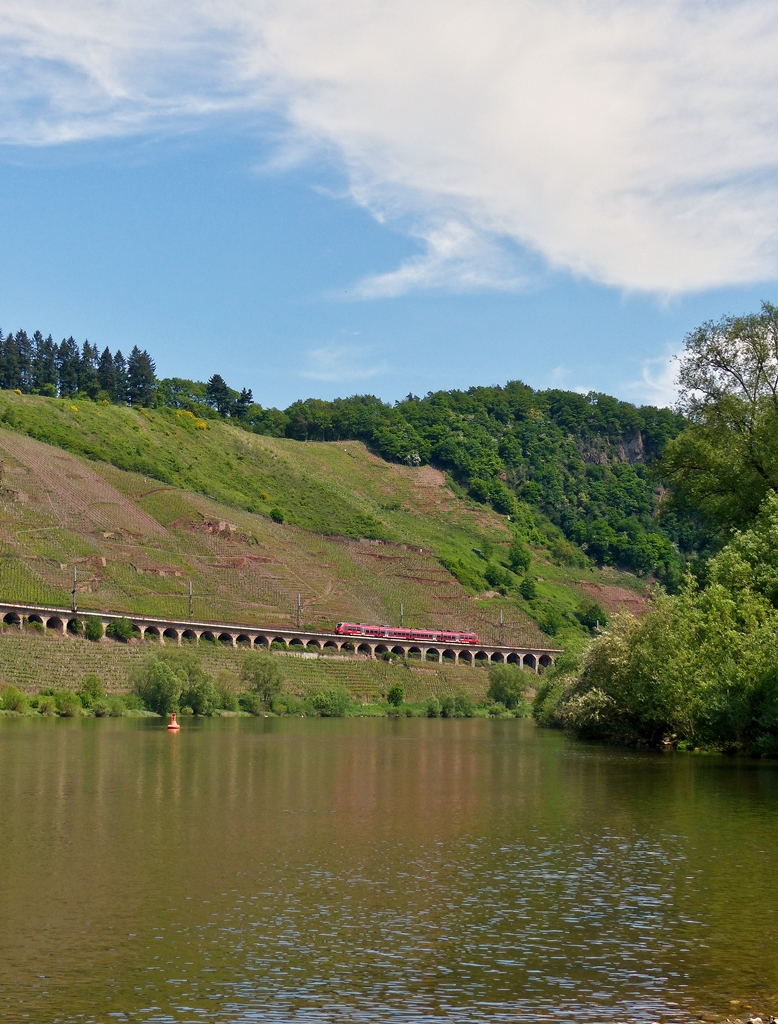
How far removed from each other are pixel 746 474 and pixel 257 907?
120ft

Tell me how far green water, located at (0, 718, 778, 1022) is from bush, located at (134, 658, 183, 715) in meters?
52.3

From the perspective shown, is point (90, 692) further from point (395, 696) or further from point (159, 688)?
point (395, 696)

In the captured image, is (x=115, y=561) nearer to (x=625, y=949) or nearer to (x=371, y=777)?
(x=371, y=777)

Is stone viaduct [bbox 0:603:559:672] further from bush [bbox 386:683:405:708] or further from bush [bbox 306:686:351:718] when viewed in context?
bush [bbox 306:686:351:718]

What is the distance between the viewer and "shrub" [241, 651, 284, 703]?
4326 inches

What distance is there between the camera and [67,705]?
3607 inches

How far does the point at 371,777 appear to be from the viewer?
43.0m

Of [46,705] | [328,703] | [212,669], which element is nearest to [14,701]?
[46,705]

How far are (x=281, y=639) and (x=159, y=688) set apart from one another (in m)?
46.8

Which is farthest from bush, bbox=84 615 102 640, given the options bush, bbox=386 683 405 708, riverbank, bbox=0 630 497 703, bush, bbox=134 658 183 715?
bush, bbox=386 683 405 708

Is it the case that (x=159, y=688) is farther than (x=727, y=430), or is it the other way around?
(x=159, y=688)

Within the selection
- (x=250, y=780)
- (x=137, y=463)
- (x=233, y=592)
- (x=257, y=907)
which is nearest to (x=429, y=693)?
(x=233, y=592)

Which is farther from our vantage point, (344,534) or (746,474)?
(344,534)

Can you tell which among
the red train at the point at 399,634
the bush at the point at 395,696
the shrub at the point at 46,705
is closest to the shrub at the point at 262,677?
the bush at the point at 395,696
